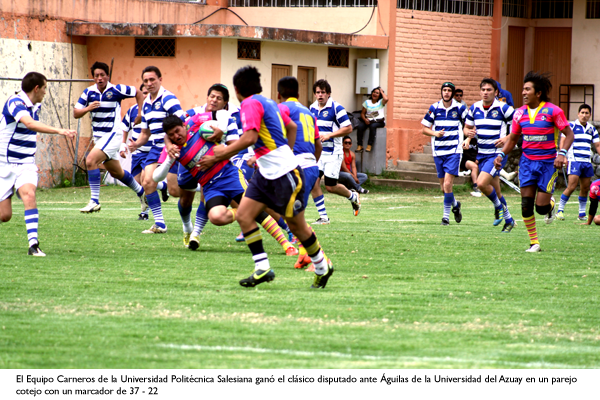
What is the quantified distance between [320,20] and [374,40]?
6.72 ft

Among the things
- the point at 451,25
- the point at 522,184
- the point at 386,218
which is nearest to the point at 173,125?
the point at 522,184

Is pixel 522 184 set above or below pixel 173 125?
below

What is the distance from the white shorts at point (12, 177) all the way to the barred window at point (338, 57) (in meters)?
16.8

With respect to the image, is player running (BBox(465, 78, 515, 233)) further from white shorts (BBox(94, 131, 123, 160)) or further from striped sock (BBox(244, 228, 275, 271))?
striped sock (BBox(244, 228, 275, 271))

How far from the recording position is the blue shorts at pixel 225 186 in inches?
378

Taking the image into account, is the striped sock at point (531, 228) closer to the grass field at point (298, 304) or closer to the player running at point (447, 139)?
the grass field at point (298, 304)

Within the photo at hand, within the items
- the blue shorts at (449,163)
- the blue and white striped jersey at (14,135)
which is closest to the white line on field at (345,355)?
the blue and white striped jersey at (14,135)

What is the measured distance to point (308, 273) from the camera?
8609mm

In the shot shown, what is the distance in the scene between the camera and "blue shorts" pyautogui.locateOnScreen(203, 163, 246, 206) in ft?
31.5

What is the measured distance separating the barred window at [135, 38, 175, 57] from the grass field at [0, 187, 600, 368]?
41.3 feet

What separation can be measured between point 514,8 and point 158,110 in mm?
19149

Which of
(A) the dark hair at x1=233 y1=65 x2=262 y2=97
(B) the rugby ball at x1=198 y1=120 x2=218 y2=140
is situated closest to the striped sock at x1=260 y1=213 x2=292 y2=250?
(B) the rugby ball at x1=198 y1=120 x2=218 y2=140

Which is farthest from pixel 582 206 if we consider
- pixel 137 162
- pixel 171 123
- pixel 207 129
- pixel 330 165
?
pixel 171 123

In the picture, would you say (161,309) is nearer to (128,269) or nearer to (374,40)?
(128,269)
